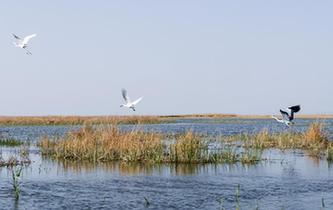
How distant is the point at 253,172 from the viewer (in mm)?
16562

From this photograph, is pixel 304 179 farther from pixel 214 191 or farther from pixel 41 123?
pixel 41 123

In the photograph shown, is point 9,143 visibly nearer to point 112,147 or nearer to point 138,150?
point 112,147

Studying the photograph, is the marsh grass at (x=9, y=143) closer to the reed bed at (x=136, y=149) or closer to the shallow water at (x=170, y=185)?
the reed bed at (x=136, y=149)

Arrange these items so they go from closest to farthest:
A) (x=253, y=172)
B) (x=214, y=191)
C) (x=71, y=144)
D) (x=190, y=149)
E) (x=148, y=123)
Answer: (x=214, y=191) → (x=253, y=172) → (x=190, y=149) → (x=71, y=144) → (x=148, y=123)

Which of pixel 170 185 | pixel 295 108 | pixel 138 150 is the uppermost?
pixel 295 108

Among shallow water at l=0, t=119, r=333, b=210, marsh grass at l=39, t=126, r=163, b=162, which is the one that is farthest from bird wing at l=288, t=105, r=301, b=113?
marsh grass at l=39, t=126, r=163, b=162

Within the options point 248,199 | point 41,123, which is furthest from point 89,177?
point 41,123

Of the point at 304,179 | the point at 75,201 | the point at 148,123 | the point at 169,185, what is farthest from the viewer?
the point at 148,123

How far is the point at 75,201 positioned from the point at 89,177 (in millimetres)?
3779

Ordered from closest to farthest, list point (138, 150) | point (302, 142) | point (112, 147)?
point (138, 150)
point (112, 147)
point (302, 142)

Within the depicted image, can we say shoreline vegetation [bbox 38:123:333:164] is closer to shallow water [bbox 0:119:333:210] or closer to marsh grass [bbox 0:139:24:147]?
shallow water [bbox 0:119:333:210]

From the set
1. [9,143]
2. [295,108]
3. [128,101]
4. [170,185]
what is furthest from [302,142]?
[9,143]

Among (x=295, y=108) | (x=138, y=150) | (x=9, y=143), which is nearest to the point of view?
(x=138, y=150)

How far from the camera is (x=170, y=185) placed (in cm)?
1427
